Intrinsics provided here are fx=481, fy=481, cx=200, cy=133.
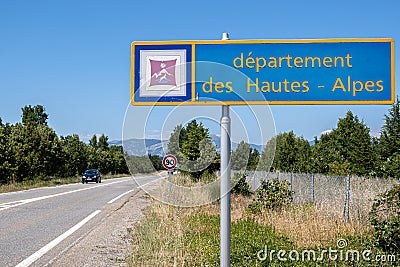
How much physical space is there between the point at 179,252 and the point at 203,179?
3872 millimetres

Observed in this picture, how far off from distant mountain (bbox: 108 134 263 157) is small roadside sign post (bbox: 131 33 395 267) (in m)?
0.27

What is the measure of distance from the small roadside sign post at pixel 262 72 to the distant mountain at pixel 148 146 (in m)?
0.27

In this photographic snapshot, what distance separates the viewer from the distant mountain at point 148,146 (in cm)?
323

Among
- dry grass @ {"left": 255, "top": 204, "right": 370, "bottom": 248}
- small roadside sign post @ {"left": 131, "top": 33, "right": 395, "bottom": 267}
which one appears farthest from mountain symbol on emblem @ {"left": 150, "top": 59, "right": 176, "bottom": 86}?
dry grass @ {"left": 255, "top": 204, "right": 370, "bottom": 248}

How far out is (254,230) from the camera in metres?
Answer: 9.66

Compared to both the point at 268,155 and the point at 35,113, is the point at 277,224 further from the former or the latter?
the point at 35,113

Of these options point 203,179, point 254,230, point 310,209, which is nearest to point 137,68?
point 203,179

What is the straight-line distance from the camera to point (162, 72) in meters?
3.24

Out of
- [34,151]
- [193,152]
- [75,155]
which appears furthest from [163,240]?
[75,155]

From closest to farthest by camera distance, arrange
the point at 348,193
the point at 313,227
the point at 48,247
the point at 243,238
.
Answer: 1. the point at 243,238
2. the point at 48,247
3. the point at 313,227
4. the point at 348,193

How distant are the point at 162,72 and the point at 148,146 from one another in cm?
53

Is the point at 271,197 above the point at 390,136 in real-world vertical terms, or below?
below

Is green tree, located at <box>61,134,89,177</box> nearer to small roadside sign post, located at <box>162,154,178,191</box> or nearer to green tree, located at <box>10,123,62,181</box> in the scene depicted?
green tree, located at <box>10,123,62,181</box>

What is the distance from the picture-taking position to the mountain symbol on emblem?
3.23 metres
